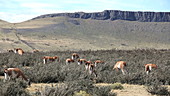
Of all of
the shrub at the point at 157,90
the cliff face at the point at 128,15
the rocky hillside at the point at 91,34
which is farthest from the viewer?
the cliff face at the point at 128,15

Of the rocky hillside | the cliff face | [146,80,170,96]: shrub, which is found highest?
[146,80,170,96]: shrub

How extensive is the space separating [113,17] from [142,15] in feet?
57.7

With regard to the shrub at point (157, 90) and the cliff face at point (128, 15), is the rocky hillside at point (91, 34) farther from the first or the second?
the shrub at point (157, 90)

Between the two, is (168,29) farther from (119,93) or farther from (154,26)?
(119,93)

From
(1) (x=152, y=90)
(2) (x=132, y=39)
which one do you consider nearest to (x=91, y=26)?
(2) (x=132, y=39)

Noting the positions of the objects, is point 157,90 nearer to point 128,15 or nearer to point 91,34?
point 91,34

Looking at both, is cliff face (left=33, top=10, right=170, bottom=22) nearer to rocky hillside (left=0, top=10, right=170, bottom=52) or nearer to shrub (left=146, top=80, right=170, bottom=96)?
rocky hillside (left=0, top=10, right=170, bottom=52)

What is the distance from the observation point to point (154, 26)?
413ft

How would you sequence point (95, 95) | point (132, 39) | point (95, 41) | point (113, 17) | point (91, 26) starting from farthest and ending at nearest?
point (113, 17) → point (91, 26) → point (132, 39) → point (95, 41) → point (95, 95)

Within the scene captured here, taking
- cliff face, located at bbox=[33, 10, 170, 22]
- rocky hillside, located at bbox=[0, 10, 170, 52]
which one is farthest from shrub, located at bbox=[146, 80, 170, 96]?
cliff face, located at bbox=[33, 10, 170, 22]

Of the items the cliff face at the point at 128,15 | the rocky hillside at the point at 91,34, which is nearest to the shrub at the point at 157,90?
the rocky hillside at the point at 91,34

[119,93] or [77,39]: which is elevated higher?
[119,93]

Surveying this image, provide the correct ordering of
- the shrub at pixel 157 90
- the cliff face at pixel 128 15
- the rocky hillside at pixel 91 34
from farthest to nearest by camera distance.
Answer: the cliff face at pixel 128 15 < the rocky hillside at pixel 91 34 < the shrub at pixel 157 90

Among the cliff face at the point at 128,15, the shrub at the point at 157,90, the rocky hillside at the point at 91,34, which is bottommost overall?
the rocky hillside at the point at 91,34
